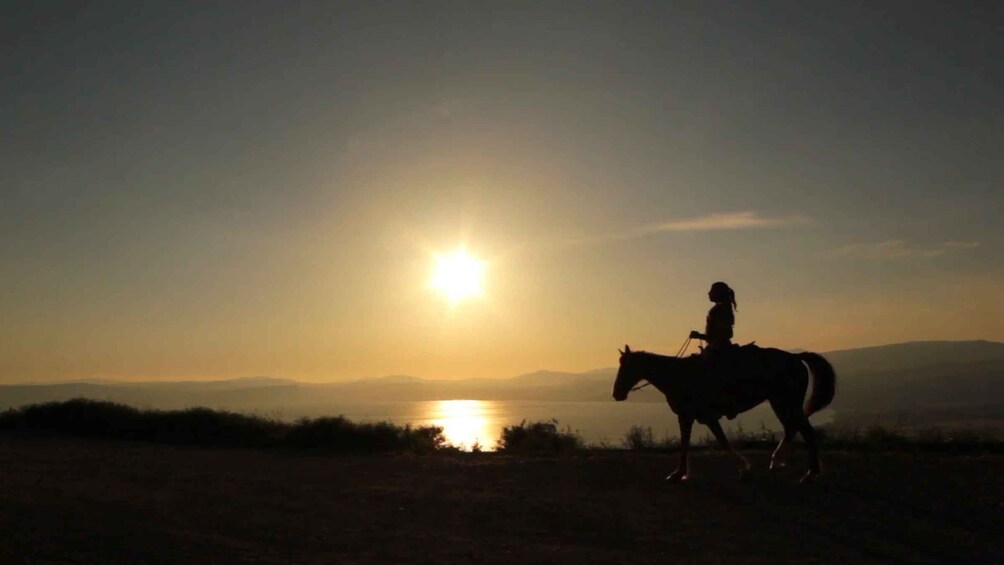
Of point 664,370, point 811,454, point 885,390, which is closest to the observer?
point 811,454

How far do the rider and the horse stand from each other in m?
0.06

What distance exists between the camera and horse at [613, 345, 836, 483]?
11391 millimetres

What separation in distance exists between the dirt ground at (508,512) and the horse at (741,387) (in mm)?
692

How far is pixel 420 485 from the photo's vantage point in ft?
38.6

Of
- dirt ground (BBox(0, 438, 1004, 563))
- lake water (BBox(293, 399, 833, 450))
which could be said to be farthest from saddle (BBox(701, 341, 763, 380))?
lake water (BBox(293, 399, 833, 450))

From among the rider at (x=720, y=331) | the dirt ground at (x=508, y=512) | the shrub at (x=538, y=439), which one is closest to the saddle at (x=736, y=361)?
the rider at (x=720, y=331)

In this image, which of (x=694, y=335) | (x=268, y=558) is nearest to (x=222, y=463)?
(x=268, y=558)

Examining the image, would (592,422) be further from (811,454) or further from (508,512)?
(508,512)

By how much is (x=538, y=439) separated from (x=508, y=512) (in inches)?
369

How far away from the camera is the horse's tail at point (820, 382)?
11.8 meters

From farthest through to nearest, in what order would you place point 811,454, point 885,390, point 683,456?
point 885,390
point 683,456
point 811,454

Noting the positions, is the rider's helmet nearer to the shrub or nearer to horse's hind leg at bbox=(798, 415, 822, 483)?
horse's hind leg at bbox=(798, 415, 822, 483)

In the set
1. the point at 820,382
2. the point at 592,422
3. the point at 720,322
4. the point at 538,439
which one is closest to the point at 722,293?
the point at 720,322

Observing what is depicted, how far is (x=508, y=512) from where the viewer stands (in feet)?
31.2
